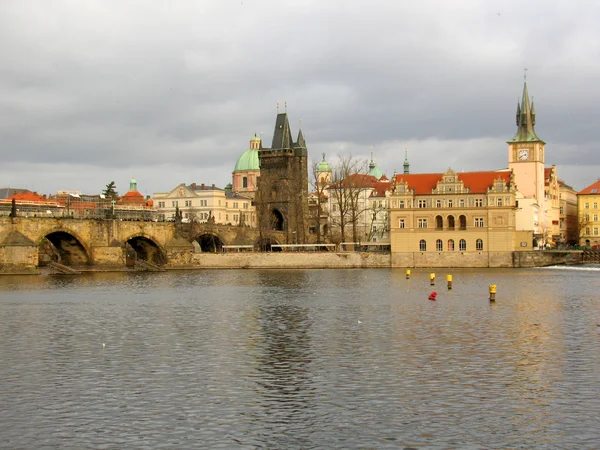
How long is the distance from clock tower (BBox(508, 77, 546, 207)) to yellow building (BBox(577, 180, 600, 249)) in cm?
2251

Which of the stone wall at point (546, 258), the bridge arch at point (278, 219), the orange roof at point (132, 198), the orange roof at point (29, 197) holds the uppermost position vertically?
the orange roof at point (132, 198)

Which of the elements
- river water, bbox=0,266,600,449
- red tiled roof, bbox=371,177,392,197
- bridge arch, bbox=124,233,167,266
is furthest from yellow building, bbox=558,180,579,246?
river water, bbox=0,266,600,449

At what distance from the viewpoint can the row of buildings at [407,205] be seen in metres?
91.8

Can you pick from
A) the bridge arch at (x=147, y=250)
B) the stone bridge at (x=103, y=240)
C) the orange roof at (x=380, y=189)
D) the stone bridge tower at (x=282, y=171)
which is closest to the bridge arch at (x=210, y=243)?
the stone bridge at (x=103, y=240)

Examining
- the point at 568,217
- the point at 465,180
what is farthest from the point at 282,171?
the point at 465,180

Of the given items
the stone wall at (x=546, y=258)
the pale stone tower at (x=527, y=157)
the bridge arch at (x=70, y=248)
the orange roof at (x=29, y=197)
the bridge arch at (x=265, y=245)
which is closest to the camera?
the bridge arch at (x=70, y=248)

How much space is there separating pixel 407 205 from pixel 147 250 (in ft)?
94.9

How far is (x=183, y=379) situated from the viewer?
77.6ft

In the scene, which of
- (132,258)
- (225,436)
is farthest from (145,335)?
(132,258)

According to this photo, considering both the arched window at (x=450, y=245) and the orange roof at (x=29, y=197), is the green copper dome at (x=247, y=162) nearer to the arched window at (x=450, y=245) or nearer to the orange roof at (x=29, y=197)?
the orange roof at (x=29, y=197)

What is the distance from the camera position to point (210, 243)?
116 m

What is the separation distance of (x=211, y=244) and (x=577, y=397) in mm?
97083

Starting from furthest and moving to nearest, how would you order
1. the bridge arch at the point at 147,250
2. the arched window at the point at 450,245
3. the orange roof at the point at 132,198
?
1. the orange roof at the point at 132,198
2. the bridge arch at the point at 147,250
3. the arched window at the point at 450,245

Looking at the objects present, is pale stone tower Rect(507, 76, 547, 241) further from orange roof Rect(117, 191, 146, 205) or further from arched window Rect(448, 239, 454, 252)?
orange roof Rect(117, 191, 146, 205)
